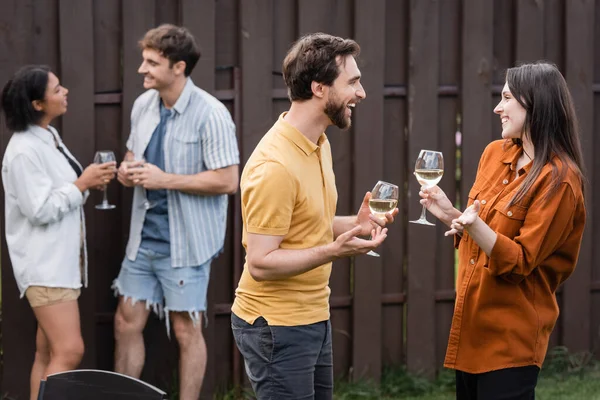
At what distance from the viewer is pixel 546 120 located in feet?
12.6

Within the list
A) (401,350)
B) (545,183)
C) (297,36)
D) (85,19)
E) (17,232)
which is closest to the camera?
(545,183)

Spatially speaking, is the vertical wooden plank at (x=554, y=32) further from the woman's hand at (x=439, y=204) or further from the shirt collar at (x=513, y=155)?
the woman's hand at (x=439, y=204)

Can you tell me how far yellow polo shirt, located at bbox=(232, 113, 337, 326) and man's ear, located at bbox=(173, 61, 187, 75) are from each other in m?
1.70

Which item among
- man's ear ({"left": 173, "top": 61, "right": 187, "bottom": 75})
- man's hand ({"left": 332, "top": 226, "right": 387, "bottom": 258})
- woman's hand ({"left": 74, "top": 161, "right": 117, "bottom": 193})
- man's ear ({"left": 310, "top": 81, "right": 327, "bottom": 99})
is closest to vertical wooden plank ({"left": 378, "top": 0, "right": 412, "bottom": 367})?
man's ear ({"left": 173, "top": 61, "right": 187, "bottom": 75})

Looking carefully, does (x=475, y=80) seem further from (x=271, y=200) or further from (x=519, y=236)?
(x=271, y=200)

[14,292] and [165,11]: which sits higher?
[165,11]

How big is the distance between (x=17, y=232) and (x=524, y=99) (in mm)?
2683

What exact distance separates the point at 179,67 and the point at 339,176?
1247 millimetres

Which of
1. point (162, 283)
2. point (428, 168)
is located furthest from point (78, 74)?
point (428, 168)

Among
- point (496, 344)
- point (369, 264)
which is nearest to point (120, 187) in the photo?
point (369, 264)

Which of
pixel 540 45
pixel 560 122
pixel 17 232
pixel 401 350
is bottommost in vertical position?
pixel 401 350

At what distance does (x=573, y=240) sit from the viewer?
12.7 ft

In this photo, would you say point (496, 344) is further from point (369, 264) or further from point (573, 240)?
point (369, 264)

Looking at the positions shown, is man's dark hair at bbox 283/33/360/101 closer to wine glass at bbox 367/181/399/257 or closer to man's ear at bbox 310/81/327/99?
man's ear at bbox 310/81/327/99
